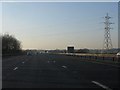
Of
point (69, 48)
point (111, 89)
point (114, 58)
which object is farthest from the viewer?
point (69, 48)

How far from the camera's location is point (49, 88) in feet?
45.5

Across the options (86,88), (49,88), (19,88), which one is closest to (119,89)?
(86,88)

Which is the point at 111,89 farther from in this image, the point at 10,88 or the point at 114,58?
the point at 114,58

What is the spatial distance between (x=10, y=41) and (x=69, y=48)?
6891cm

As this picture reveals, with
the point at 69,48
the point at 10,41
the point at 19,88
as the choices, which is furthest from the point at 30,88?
the point at 10,41

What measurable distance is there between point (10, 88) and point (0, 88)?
18.0 inches

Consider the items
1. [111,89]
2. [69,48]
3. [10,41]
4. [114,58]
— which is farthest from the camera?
[10,41]

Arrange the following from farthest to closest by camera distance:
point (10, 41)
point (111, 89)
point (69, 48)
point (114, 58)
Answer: point (10, 41), point (69, 48), point (114, 58), point (111, 89)

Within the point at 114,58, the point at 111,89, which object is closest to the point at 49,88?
the point at 111,89

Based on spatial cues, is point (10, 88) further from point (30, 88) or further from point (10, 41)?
point (10, 41)

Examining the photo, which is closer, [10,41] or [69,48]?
[69,48]

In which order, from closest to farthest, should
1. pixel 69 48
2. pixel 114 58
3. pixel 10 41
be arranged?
pixel 114 58
pixel 69 48
pixel 10 41

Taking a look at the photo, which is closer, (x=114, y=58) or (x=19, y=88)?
(x=19, y=88)

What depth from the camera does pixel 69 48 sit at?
4993 inches
